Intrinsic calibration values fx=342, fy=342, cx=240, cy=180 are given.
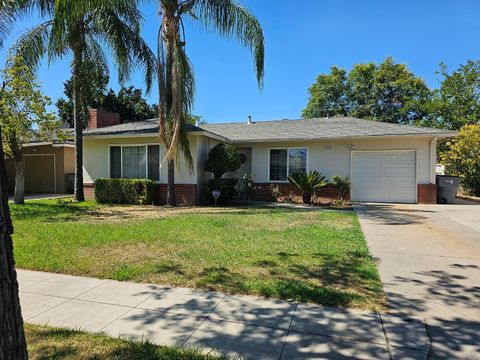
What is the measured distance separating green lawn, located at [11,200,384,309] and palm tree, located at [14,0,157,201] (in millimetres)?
6429

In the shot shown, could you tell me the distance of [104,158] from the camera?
1542cm

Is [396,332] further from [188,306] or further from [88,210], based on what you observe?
[88,210]

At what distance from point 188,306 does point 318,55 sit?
22511 millimetres

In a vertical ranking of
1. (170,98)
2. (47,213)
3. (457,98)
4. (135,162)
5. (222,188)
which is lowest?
(47,213)

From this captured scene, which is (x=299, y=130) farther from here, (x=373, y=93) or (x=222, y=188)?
(x=373, y=93)

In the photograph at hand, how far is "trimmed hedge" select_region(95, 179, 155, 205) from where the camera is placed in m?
13.9

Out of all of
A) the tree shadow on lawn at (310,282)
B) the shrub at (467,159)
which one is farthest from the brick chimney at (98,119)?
the shrub at (467,159)

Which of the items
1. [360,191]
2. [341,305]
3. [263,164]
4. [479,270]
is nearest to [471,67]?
[360,191]

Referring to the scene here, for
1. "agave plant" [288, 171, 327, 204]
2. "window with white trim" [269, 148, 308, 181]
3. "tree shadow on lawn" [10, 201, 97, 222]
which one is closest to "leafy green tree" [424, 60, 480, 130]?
"window with white trim" [269, 148, 308, 181]

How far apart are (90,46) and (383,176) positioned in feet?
44.7

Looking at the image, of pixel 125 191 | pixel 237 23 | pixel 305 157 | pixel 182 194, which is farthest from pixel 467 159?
pixel 125 191

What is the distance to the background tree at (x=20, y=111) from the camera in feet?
38.4

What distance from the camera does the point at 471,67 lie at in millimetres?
28312

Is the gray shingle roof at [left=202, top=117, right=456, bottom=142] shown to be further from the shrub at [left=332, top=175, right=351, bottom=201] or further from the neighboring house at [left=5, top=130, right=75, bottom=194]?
the neighboring house at [left=5, top=130, right=75, bottom=194]
